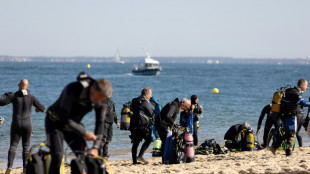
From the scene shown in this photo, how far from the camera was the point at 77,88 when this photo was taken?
15.9 ft

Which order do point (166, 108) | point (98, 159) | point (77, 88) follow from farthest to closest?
point (166, 108)
point (98, 159)
point (77, 88)

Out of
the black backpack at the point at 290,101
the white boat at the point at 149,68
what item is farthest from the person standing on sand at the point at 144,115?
the white boat at the point at 149,68

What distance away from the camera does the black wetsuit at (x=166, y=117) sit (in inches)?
351

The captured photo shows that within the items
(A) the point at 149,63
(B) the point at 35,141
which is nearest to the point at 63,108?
(B) the point at 35,141

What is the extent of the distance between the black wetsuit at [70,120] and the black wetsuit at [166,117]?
148 inches

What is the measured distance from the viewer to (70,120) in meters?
4.93

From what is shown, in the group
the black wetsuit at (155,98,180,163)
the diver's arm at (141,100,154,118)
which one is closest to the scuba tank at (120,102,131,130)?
the diver's arm at (141,100,154,118)

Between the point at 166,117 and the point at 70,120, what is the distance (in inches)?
163

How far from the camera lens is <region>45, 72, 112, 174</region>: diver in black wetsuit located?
15.7ft

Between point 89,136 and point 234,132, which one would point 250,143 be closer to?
point 234,132

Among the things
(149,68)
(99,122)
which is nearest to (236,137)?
(99,122)

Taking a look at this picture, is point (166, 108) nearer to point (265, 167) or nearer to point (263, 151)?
point (265, 167)

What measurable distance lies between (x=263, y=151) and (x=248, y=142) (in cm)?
40

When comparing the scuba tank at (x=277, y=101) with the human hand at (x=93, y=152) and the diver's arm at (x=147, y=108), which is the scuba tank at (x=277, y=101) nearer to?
the diver's arm at (x=147, y=108)
